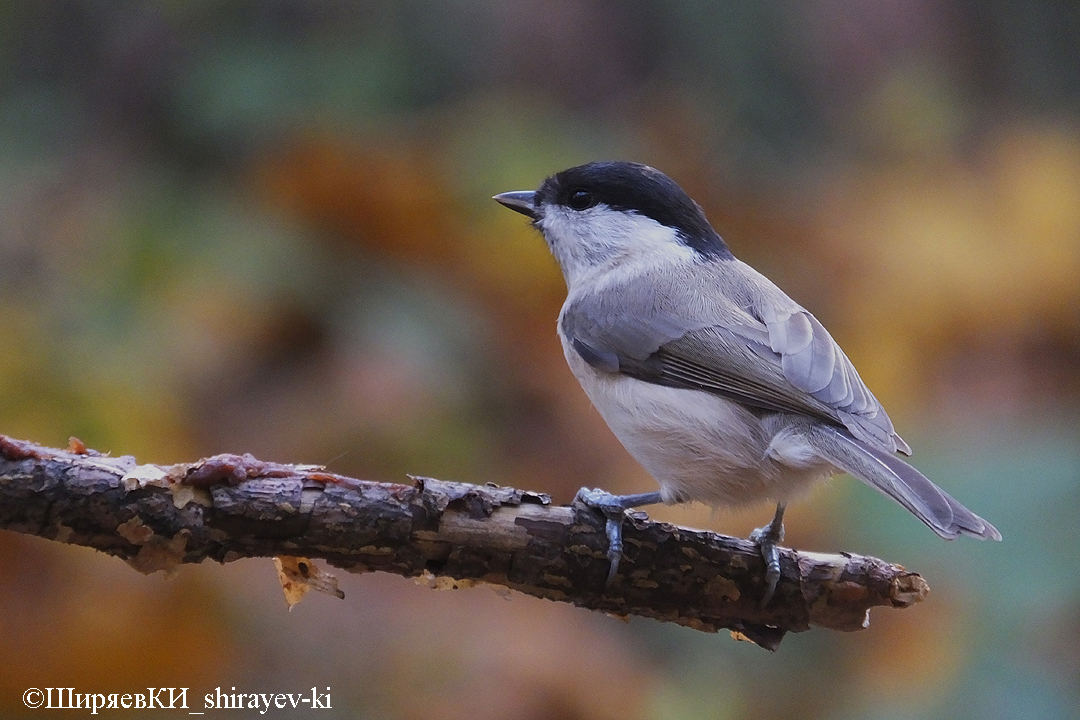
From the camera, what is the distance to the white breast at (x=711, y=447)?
2270 millimetres

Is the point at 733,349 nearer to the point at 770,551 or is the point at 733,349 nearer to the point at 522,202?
the point at 770,551

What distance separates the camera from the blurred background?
10.1 ft

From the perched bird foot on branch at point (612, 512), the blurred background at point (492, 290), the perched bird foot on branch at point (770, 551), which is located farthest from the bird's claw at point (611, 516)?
the blurred background at point (492, 290)

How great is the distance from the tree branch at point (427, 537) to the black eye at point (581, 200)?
125 cm

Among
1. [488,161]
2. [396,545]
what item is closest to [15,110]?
[488,161]

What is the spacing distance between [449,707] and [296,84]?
9.14 feet

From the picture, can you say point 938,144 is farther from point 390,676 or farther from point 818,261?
point 390,676

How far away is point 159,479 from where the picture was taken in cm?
182

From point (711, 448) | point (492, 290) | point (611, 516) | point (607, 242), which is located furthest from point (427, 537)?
point (492, 290)

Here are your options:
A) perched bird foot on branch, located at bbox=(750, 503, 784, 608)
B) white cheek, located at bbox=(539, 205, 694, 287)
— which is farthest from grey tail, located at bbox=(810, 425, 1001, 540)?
white cheek, located at bbox=(539, 205, 694, 287)

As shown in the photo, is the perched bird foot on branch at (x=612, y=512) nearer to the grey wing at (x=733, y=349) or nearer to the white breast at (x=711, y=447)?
the white breast at (x=711, y=447)

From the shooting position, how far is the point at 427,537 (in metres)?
1.98

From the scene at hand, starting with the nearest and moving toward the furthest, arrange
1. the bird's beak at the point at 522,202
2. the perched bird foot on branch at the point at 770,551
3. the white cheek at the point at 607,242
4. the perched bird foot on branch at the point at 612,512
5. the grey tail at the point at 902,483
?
1. the grey tail at the point at 902,483
2. the perched bird foot on branch at the point at 612,512
3. the perched bird foot on branch at the point at 770,551
4. the white cheek at the point at 607,242
5. the bird's beak at the point at 522,202

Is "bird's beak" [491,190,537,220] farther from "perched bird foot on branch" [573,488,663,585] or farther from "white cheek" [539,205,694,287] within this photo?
"perched bird foot on branch" [573,488,663,585]
